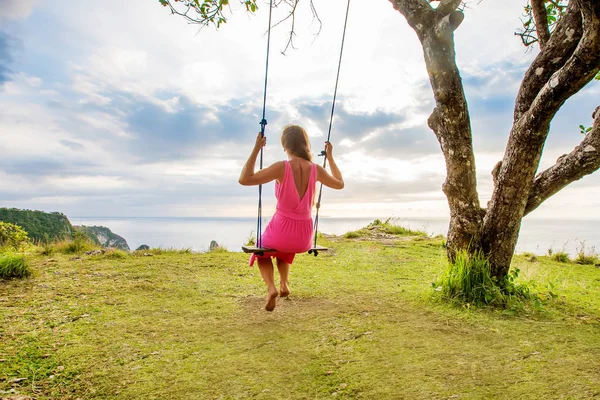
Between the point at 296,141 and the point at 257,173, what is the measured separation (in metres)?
0.62

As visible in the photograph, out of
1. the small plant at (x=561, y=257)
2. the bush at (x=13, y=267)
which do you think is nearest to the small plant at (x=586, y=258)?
the small plant at (x=561, y=257)

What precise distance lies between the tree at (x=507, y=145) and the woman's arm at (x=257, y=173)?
2515 millimetres

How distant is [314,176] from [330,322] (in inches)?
65.9

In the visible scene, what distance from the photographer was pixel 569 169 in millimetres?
5473

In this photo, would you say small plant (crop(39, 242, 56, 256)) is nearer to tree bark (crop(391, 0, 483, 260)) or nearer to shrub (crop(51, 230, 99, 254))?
shrub (crop(51, 230, 99, 254))

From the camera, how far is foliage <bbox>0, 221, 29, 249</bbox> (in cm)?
906

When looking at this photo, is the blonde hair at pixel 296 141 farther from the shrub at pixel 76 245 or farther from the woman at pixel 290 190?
the shrub at pixel 76 245

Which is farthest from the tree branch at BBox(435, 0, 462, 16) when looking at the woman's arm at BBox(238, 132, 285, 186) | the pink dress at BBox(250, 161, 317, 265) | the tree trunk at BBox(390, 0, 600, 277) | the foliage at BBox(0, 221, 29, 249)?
the foliage at BBox(0, 221, 29, 249)

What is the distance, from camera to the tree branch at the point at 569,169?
5363 mm

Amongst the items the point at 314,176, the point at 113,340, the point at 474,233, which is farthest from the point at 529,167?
the point at 113,340

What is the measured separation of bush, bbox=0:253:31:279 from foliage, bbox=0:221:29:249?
8.75 ft

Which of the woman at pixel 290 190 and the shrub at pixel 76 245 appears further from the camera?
the shrub at pixel 76 245

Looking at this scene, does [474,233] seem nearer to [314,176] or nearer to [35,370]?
[314,176]

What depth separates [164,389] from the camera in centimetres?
320
